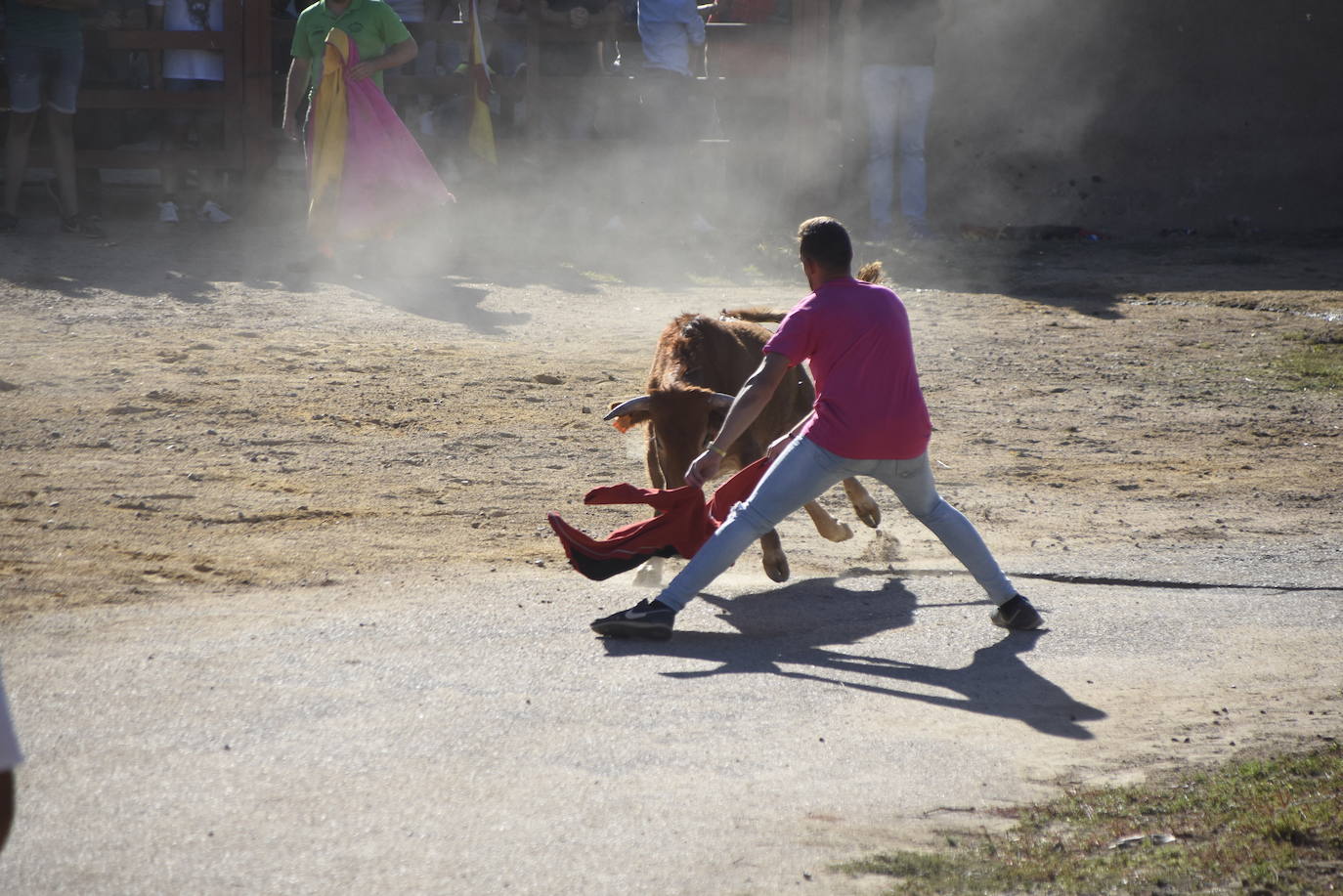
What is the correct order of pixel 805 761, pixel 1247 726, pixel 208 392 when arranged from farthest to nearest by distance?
pixel 208 392
pixel 1247 726
pixel 805 761

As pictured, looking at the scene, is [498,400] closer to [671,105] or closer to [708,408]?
[708,408]

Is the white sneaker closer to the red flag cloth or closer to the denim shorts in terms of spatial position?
the denim shorts

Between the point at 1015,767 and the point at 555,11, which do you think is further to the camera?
the point at 555,11

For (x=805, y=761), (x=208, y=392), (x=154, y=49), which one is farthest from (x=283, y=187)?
(x=805, y=761)

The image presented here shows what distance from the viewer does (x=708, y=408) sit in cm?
595

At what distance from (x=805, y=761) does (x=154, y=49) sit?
1178 cm

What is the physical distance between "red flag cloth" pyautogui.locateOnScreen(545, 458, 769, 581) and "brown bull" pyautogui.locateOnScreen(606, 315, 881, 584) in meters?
0.36

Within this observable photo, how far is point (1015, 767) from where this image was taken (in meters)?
4.23

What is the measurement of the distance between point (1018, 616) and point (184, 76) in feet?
36.6

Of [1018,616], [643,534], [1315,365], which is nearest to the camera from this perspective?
[1018,616]

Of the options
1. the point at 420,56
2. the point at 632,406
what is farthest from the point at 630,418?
the point at 420,56

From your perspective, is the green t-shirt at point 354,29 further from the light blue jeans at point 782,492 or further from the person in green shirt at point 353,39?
the light blue jeans at point 782,492

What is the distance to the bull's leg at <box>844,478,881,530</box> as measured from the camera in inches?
259

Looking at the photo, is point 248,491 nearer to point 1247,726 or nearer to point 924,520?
point 924,520
